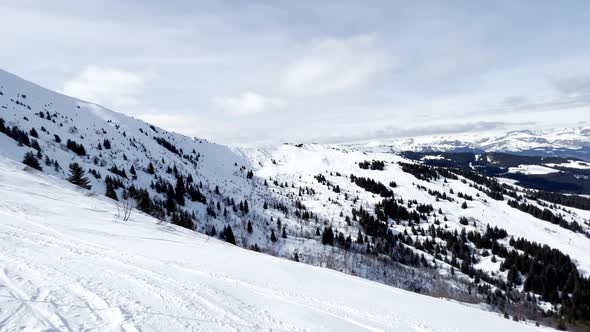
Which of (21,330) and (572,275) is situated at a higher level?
(21,330)

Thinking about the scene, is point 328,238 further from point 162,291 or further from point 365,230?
point 162,291

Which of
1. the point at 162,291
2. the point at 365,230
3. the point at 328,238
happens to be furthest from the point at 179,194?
the point at 162,291

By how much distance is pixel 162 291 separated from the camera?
11891mm

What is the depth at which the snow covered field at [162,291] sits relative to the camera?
9469 mm

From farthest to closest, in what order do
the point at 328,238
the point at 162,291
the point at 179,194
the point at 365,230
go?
the point at 365,230
the point at 328,238
the point at 179,194
the point at 162,291

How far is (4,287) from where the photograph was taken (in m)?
9.95

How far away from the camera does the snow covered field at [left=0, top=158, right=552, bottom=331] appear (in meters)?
9.47

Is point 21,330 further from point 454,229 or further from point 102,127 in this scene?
point 102,127

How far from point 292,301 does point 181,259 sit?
716cm

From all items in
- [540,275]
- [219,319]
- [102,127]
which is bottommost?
[540,275]

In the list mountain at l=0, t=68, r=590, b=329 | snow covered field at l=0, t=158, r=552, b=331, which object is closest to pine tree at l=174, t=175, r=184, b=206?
mountain at l=0, t=68, r=590, b=329

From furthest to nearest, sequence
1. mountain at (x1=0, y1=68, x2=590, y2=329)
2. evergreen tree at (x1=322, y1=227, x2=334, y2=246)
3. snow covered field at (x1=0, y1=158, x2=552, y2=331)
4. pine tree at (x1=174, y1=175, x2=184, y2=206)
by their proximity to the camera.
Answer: evergreen tree at (x1=322, y1=227, x2=334, y2=246) → pine tree at (x1=174, y1=175, x2=184, y2=206) → mountain at (x1=0, y1=68, x2=590, y2=329) → snow covered field at (x1=0, y1=158, x2=552, y2=331)

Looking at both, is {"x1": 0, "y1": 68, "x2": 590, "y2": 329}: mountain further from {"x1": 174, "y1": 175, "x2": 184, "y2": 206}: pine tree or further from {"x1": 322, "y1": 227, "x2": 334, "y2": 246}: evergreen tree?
{"x1": 174, "y1": 175, "x2": 184, "y2": 206}: pine tree

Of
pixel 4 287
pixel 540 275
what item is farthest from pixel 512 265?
pixel 4 287
